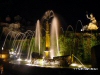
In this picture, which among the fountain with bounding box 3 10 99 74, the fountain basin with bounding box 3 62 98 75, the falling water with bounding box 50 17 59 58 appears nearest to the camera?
the fountain basin with bounding box 3 62 98 75

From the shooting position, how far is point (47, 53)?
59.1 ft

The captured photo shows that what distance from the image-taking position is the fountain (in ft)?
46.4

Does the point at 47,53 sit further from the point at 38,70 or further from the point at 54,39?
the point at 54,39

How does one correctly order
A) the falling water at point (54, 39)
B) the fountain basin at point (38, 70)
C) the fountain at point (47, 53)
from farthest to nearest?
the falling water at point (54, 39) < the fountain at point (47, 53) < the fountain basin at point (38, 70)

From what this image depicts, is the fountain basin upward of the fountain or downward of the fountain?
downward

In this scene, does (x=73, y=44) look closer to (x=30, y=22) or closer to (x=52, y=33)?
(x=52, y=33)

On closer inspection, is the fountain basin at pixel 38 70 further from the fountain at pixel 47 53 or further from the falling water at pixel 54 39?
the falling water at pixel 54 39

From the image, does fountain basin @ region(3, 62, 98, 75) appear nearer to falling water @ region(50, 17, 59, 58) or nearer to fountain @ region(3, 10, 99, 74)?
fountain @ region(3, 10, 99, 74)

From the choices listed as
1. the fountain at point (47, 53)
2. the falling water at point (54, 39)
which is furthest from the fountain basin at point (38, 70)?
the falling water at point (54, 39)

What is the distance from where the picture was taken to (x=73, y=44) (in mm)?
21828

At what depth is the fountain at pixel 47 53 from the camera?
14139 mm

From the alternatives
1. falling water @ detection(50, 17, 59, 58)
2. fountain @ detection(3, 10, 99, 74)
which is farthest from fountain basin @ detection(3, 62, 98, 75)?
falling water @ detection(50, 17, 59, 58)

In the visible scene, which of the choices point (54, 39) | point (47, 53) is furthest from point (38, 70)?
point (54, 39)

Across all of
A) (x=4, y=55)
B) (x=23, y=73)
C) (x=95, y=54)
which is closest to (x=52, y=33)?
(x=4, y=55)
